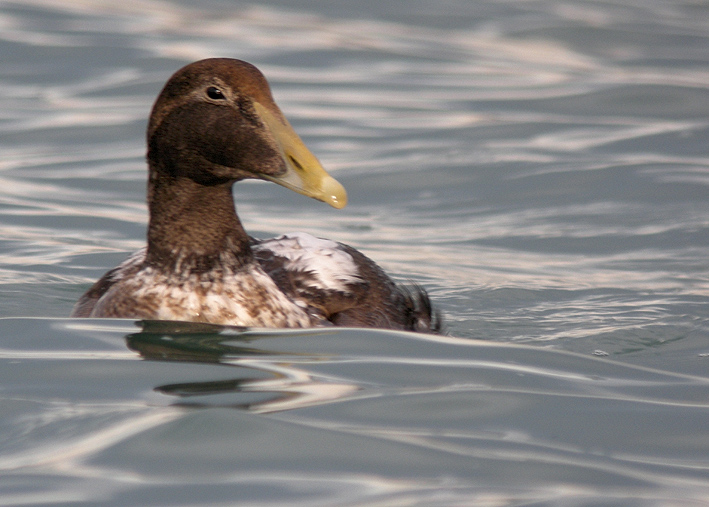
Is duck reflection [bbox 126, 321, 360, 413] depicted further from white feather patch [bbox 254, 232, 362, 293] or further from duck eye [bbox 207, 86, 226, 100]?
duck eye [bbox 207, 86, 226, 100]

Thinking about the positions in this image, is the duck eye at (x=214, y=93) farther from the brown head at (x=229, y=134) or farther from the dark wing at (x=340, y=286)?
the dark wing at (x=340, y=286)

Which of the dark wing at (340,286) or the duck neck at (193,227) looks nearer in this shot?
the duck neck at (193,227)

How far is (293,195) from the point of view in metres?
9.34

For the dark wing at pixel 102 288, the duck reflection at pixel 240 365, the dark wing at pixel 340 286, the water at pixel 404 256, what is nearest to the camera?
the water at pixel 404 256

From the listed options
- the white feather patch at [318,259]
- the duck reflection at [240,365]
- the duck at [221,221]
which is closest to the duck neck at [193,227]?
the duck at [221,221]

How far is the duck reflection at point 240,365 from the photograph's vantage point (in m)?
3.79

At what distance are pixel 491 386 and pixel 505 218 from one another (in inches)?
182

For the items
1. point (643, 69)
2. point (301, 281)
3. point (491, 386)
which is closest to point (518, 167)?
point (643, 69)

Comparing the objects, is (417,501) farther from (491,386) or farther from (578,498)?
(491,386)

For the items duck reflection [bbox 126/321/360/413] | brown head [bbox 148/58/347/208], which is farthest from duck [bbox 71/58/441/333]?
duck reflection [bbox 126/321/360/413]

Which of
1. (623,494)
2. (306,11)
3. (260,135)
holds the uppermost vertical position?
(306,11)

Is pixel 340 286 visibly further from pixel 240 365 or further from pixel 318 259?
pixel 240 365

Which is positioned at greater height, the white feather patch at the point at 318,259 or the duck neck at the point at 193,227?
the duck neck at the point at 193,227

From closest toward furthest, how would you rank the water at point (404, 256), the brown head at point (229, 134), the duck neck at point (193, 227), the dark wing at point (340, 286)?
the water at point (404, 256) < the brown head at point (229, 134) < the duck neck at point (193, 227) < the dark wing at point (340, 286)
